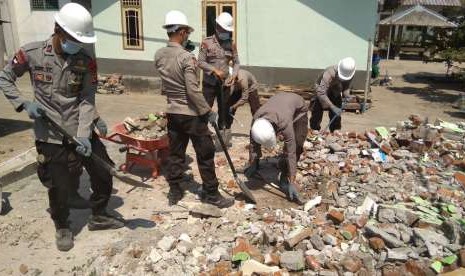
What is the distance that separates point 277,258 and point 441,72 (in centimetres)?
1887

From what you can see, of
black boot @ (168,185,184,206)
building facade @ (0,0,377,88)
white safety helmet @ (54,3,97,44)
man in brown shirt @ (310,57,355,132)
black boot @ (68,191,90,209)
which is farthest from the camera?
building facade @ (0,0,377,88)

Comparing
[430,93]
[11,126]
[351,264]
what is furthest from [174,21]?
[430,93]

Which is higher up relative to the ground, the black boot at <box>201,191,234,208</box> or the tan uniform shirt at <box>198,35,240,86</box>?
the tan uniform shirt at <box>198,35,240,86</box>

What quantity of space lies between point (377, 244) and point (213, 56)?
12.4 feet

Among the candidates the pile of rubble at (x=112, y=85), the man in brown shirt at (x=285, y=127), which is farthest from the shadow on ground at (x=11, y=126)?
the man in brown shirt at (x=285, y=127)

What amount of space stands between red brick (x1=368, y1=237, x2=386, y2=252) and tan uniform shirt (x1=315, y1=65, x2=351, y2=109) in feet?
10.2

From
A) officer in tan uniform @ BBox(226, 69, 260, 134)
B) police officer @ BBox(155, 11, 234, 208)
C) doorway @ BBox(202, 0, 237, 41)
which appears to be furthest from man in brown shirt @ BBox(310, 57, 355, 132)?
doorway @ BBox(202, 0, 237, 41)

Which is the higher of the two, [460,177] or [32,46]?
[32,46]

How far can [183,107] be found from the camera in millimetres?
4520

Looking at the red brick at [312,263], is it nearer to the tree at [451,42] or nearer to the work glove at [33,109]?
the work glove at [33,109]

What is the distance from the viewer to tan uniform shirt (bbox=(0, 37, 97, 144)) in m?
3.60

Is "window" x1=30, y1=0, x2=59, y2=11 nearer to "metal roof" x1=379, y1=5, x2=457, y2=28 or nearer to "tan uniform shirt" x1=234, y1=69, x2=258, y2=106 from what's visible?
"tan uniform shirt" x1=234, y1=69, x2=258, y2=106

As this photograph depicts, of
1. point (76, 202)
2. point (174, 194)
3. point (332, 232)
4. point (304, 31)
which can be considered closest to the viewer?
point (332, 232)

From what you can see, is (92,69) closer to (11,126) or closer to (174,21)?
(174,21)
